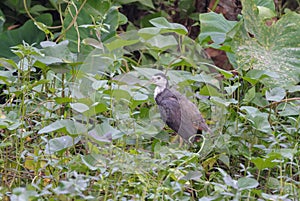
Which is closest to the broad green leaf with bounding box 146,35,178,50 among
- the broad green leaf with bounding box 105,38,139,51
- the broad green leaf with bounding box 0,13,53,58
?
the broad green leaf with bounding box 105,38,139,51

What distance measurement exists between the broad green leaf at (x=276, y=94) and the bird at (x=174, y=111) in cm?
24

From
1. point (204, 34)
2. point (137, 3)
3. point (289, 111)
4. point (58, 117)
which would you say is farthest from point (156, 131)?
point (137, 3)

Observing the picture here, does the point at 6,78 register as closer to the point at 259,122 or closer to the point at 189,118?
the point at 189,118

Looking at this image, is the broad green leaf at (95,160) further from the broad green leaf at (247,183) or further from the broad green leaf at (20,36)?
the broad green leaf at (20,36)

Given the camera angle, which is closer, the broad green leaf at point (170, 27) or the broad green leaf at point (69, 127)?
the broad green leaf at point (69, 127)

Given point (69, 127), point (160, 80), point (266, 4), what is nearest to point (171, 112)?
point (160, 80)

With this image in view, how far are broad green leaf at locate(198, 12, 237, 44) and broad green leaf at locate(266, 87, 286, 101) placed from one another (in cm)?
49

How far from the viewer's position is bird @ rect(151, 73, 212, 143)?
2.25 m

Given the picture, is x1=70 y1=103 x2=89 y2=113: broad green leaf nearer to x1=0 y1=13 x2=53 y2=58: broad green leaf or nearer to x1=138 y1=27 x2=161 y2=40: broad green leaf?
x1=138 y1=27 x2=161 y2=40: broad green leaf

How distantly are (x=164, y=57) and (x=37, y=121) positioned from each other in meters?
0.51

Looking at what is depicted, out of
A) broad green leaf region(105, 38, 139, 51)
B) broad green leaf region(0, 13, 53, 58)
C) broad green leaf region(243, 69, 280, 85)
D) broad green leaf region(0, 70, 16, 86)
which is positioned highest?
broad green leaf region(105, 38, 139, 51)

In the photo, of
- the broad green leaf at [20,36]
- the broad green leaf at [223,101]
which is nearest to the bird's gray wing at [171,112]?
the broad green leaf at [223,101]

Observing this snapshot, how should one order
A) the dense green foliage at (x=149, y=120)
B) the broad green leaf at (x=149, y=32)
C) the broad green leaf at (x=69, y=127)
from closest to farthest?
the dense green foliage at (x=149, y=120), the broad green leaf at (x=69, y=127), the broad green leaf at (x=149, y=32)

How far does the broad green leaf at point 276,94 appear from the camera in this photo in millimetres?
2259
